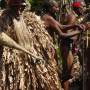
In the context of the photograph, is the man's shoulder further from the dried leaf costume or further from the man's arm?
the dried leaf costume

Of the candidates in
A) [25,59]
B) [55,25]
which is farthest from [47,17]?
[25,59]

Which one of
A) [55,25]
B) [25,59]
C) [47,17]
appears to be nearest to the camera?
[25,59]

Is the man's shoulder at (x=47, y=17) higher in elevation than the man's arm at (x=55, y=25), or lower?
higher

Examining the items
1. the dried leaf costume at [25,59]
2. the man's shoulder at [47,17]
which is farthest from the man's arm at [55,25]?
the dried leaf costume at [25,59]

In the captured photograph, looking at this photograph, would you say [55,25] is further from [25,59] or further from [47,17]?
[25,59]

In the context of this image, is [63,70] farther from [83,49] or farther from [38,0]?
[38,0]

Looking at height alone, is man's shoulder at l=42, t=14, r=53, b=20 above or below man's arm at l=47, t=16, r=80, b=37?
above

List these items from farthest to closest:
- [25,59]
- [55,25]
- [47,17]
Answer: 1. [55,25]
2. [47,17]
3. [25,59]

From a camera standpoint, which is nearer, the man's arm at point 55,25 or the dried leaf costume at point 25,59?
the dried leaf costume at point 25,59

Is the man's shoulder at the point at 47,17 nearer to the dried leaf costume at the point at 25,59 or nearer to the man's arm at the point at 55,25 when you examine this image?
the man's arm at the point at 55,25

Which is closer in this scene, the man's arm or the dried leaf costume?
the dried leaf costume

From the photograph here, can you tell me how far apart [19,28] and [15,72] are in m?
0.56

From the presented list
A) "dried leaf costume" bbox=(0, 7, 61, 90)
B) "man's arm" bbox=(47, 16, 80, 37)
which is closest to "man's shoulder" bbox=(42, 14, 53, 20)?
"man's arm" bbox=(47, 16, 80, 37)

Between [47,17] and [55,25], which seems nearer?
[47,17]
